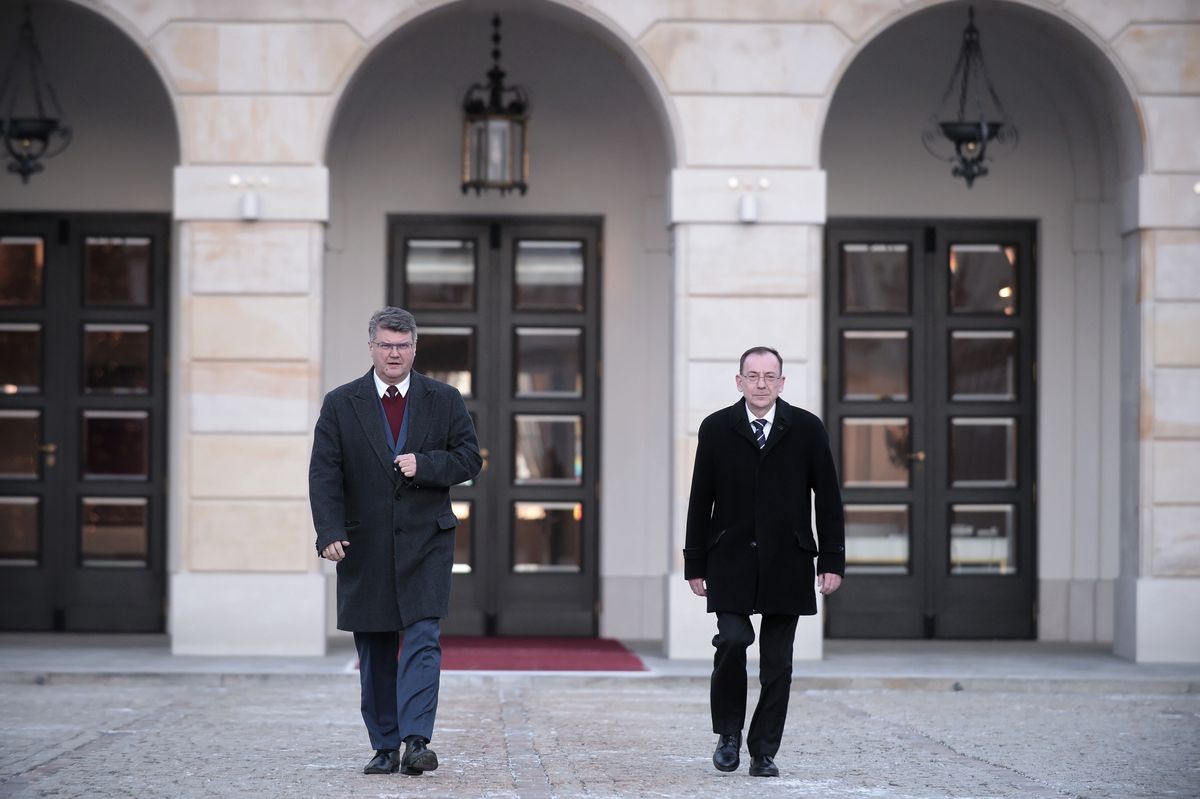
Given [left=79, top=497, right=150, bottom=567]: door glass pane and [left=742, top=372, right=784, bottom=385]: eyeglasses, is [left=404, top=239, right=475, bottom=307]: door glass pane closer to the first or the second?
[left=79, top=497, right=150, bottom=567]: door glass pane

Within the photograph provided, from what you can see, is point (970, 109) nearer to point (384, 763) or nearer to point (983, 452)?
point (983, 452)

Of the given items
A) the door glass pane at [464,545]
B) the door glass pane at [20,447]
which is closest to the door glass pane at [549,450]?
the door glass pane at [464,545]

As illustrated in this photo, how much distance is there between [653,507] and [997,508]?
2.68 meters

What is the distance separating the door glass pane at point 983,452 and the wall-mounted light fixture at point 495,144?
3933 millimetres

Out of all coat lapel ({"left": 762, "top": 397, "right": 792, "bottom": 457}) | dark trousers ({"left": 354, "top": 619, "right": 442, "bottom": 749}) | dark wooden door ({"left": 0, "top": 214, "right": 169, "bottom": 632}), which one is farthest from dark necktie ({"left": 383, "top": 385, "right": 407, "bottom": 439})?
dark wooden door ({"left": 0, "top": 214, "right": 169, "bottom": 632})

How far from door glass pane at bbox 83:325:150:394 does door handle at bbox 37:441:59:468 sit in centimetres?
48

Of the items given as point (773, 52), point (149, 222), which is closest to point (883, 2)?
point (773, 52)

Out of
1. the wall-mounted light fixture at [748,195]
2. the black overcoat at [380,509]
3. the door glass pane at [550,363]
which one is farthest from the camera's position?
the door glass pane at [550,363]

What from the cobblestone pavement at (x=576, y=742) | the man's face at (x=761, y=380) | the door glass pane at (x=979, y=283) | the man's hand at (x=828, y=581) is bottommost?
the cobblestone pavement at (x=576, y=742)

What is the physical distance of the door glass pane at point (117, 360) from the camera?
44.7 feet

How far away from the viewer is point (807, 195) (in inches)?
471

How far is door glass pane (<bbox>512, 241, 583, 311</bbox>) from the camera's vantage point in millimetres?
13719

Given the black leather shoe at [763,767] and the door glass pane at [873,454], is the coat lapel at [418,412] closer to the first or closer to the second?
the black leather shoe at [763,767]

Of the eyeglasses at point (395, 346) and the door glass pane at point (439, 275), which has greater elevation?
the door glass pane at point (439, 275)
